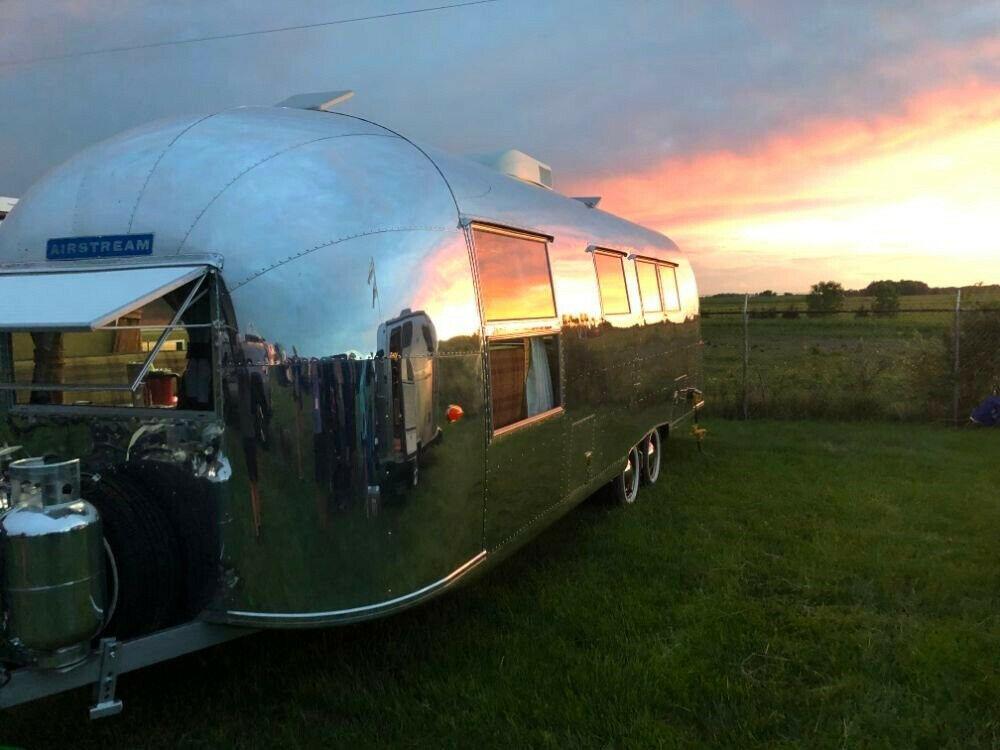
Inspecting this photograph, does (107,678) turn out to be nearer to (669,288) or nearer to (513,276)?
(513,276)

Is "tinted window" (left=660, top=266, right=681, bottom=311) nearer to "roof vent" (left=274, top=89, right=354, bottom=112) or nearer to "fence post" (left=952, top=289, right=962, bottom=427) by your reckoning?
"roof vent" (left=274, top=89, right=354, bottom=112)

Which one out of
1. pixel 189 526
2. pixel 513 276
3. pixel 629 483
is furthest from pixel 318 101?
pixel 629 483

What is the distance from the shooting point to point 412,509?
3.52 metres

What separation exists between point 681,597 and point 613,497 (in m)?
2.26

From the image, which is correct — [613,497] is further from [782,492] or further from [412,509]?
[412,509]

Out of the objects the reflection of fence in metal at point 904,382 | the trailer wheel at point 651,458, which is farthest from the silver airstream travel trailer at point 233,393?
the reflection of fence in metal at point 904,382

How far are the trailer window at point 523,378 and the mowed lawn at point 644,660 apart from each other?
48.7 inches

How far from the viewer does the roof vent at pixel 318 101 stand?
430cm

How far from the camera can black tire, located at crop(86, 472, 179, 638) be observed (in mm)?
3256

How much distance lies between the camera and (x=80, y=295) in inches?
121

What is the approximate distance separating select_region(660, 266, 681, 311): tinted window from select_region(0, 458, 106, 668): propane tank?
244 inches

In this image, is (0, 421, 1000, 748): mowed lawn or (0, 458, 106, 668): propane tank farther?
(0, 421, 1000, 748): mowed lawn

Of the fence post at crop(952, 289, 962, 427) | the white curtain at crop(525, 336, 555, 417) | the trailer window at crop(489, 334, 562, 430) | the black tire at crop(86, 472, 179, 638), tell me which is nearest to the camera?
the black tire at crop(86, 472, 179, 638)

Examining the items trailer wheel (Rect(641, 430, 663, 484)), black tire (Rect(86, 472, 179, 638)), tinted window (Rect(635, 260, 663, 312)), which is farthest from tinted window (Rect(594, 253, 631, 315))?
black tire (Rect(86, 472, 179, 638))
